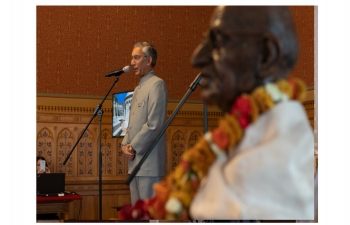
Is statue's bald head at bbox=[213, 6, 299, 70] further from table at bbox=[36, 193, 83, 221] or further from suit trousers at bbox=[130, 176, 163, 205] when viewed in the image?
table at bbox=[36, 193, 83, 221]

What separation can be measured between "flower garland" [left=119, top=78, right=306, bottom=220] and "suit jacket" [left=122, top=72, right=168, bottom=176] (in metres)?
2.27

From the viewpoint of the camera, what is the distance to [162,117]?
362cm

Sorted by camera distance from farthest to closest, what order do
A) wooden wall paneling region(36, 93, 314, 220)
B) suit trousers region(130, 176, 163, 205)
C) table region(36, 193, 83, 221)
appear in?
wooden wall paneling region(36, 93, 314, 220) < table region(36, 193, 83, 221) < suit trousers region(130, 176, 163, 205)

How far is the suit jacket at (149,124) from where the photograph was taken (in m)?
3.56

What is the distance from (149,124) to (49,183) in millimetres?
988

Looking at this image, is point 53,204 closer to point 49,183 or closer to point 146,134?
point 49,183

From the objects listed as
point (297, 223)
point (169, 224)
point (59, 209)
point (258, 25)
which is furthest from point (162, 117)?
point (258, 25)

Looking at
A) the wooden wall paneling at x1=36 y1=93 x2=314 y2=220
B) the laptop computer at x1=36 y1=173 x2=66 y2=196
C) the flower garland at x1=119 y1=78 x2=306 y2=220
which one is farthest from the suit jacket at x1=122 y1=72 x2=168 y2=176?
the flower garland at x1=119 y1=78 x2=306 y2=220

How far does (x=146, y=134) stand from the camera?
11.7 ft

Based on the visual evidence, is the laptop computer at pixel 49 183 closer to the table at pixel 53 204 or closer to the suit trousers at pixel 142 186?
the table at pixel 53 204

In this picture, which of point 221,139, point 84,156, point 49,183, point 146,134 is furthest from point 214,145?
point 84,156

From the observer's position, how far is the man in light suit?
11.7 ft

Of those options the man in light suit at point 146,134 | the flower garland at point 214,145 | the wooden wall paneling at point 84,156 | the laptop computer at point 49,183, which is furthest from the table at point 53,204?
the flower garland at point 214,145
